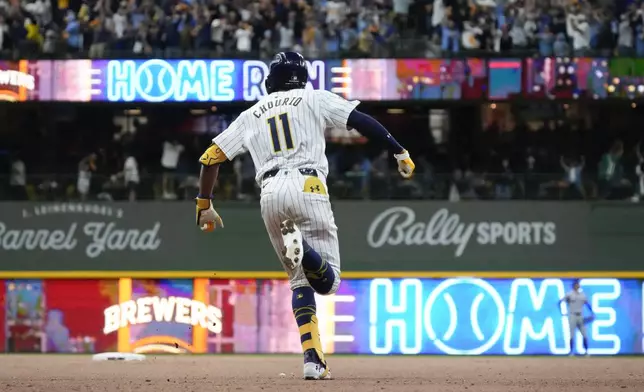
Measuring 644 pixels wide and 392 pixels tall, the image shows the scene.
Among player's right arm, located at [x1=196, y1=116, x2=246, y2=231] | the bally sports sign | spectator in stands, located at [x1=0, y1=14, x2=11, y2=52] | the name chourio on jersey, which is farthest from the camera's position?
spectator in stands, located at [x1=0, y1=14, x2=11, y2=52]

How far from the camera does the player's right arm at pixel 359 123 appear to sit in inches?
386

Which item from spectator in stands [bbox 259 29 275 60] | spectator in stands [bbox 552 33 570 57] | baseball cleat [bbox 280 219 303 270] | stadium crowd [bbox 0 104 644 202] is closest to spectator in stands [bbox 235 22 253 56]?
spectator in stands [bbox 259 29 275 60]

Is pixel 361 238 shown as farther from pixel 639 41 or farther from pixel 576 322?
pixel 639 41

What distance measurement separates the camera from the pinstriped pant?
31.9ft

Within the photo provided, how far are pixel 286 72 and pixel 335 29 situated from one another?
47.2 ft

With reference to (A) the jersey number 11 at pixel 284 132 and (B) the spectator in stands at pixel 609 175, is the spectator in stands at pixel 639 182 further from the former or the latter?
(A) the jersey number 11 at pixel 284 132

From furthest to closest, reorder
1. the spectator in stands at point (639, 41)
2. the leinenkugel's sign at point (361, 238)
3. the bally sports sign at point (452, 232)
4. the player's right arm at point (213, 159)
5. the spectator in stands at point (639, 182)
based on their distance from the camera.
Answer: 1. the bally sports sign at point (452, 232)
2. the leinenkugel's sign at point (361, 238)
3. the spectator in stands at point (639, 182)
4. the spectator in stands at point (639, 41)
5. the player's right arm at point (213, 159)

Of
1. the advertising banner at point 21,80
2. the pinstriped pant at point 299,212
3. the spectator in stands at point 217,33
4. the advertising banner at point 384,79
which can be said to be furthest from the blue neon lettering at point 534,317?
the pinstriped pant at point 299,212

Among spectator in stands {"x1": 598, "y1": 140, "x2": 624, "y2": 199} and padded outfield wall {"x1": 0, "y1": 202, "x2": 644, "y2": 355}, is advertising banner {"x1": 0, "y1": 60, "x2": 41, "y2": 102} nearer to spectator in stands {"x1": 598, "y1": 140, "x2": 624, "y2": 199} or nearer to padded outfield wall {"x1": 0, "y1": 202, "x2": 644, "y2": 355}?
padded outfield wall {"x1": 0, "y1": 202, "x2": 644, "y2": 355}

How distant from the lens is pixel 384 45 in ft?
79.6

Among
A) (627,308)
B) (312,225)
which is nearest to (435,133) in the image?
(627,308)

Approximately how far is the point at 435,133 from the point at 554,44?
10.6 feet

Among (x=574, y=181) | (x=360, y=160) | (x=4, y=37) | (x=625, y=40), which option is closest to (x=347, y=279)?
(x=360, y=160)

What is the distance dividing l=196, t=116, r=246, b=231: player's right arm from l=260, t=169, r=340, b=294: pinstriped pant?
1.38ft
